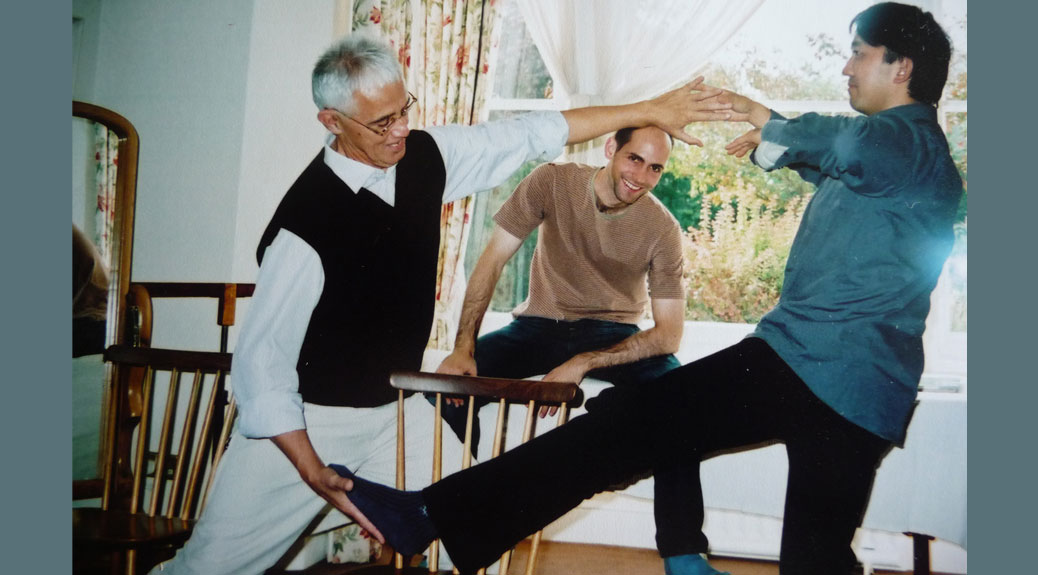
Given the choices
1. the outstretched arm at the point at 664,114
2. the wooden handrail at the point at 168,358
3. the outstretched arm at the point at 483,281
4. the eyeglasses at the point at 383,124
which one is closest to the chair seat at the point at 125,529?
the wooden handrail at the point at 168,358

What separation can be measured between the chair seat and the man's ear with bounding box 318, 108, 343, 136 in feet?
3.15

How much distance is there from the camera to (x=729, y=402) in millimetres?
1385

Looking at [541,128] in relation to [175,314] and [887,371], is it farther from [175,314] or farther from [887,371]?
[175,314]

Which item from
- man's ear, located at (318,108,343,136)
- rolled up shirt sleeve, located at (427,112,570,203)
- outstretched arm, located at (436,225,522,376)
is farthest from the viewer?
outstretched arm, located at (436,225,522,376)

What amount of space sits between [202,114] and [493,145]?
79 centimetres

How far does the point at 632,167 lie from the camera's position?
170cm

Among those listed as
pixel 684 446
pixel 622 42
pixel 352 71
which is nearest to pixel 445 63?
pixel 622 42

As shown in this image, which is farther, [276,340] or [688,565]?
[688,565]

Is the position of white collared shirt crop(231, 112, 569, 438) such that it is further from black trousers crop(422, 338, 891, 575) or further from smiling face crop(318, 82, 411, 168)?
black trousers crop(422, 338, 891, 575)

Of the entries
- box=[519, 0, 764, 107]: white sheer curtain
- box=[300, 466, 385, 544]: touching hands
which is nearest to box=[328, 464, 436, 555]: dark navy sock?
box=[300, 466, 385, 544]: touching hands

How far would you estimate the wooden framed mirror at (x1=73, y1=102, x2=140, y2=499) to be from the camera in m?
1.65

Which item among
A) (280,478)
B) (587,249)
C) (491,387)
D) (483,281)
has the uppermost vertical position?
(587,249)

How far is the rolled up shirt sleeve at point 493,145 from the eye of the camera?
158 centimetres

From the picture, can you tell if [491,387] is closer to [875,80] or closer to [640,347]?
[640,347]
